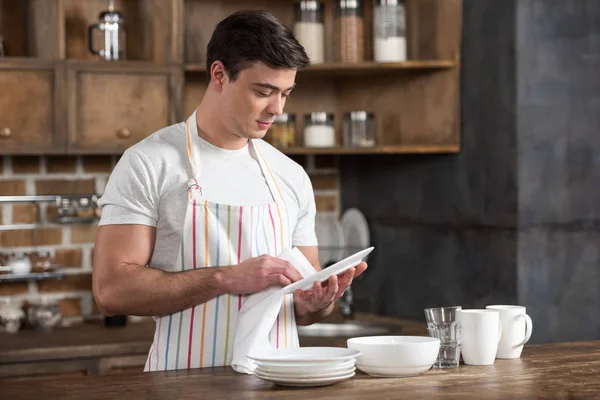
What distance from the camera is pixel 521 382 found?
1.87 meters

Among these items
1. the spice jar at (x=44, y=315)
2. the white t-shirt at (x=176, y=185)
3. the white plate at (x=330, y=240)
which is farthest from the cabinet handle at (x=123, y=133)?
the white t-shirt at (x=176, y=185)

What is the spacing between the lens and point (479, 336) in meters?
2.04

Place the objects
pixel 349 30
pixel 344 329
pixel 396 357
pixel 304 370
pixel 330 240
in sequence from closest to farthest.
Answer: pixel 304 370 → pixel 396 357 → pixel 349 30 → pixel 344 329 → pixel 330 240

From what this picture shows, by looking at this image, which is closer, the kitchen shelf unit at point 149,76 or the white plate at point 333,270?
the white plate at point 333,270

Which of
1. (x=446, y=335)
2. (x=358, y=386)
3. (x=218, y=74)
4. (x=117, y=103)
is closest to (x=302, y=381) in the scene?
(x=358, y=386)

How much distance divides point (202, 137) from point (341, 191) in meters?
1.96

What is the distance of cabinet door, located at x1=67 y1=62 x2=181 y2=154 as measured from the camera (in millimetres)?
3541

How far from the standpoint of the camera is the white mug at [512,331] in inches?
83.5

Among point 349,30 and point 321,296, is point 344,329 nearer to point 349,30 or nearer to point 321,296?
point 349,30

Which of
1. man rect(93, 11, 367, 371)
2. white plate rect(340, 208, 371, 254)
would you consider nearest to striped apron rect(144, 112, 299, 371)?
man rect(93, 11, 367, 371)

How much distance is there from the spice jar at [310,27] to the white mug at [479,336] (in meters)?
1.84

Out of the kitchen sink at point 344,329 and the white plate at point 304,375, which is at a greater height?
the white plate at point 304,375

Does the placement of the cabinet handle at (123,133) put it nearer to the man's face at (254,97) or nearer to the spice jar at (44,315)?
the spice jar at (44,315)

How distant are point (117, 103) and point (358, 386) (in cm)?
204
